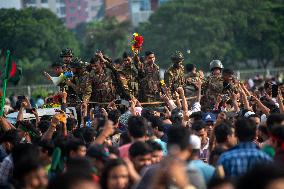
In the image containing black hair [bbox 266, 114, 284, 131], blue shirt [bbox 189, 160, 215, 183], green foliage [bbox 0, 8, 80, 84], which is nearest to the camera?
blue shirt [bbox 189, 160, 215, 183]

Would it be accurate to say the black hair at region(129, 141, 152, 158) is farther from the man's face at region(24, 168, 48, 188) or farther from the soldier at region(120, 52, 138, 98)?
the soldier at region(120, 52, 138, 98)

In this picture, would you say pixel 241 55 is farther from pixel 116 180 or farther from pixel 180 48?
pixel 116 180

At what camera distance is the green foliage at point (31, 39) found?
62031 millimetres

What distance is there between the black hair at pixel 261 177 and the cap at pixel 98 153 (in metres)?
3.08

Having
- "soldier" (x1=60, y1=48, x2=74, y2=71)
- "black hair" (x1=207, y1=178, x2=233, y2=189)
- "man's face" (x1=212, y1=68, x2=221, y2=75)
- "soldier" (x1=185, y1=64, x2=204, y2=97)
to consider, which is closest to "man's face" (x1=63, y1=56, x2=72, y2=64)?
"soldier" (x1=60, y1=48, x2=74, y2=71)

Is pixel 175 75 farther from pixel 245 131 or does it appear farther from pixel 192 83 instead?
pixel 245 131

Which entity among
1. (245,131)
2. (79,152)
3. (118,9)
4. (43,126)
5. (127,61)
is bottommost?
(43,126)

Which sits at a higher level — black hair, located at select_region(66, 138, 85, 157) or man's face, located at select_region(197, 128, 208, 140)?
black hair, located at select_region(66, 138, 85, 157)

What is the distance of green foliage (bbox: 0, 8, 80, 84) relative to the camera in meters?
62.0

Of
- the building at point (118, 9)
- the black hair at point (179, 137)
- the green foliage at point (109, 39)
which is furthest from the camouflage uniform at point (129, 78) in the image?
the building at point (118, 9)

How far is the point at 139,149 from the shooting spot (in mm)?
9680

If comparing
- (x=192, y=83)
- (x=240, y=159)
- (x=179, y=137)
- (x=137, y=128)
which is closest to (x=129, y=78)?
(x=192, y=83)

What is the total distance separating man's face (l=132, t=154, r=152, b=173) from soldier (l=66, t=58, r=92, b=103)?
953 cm

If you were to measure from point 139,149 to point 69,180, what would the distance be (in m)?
2.72
